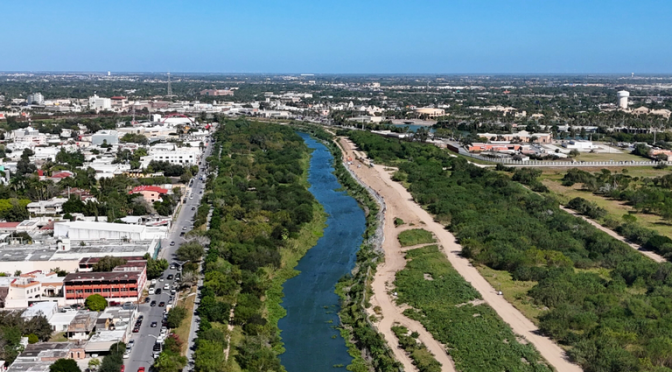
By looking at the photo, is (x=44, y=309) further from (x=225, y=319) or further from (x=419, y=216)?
(x=419, y=216)

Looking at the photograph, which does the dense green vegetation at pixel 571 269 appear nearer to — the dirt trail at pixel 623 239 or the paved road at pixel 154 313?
the dirt trail at pixel 623 239

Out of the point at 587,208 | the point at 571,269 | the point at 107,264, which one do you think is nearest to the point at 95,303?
the point at 107,264

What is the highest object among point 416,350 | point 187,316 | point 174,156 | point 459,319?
point 174,156

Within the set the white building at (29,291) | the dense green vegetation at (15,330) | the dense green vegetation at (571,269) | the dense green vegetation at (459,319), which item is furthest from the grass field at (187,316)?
the dense green vegetation at (571,269)

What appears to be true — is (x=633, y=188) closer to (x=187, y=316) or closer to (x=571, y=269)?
(x=571, y=269)

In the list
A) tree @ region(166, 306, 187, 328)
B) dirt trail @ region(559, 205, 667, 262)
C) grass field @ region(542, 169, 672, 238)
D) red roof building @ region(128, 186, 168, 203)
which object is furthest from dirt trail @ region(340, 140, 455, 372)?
red roof building @ region(128, 186, 168, 203)

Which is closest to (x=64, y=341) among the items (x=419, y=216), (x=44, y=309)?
(x=44, y=309)
